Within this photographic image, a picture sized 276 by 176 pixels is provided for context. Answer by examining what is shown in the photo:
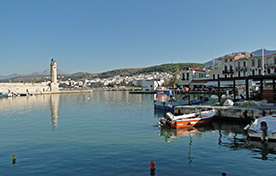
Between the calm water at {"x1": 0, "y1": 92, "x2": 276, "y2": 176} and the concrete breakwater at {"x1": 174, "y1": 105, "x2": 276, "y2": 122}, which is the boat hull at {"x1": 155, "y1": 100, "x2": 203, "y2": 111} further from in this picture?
the calm water at {"x1": 0, "y1": 92, "x2": 276, "y2": 176}

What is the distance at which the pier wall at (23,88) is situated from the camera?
111 metres

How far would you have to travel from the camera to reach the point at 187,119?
71.9ft

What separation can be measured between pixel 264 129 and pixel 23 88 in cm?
12096

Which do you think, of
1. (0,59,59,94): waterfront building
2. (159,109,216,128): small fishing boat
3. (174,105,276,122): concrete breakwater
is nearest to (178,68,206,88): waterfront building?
(174,105,276,122): concrete breakwater

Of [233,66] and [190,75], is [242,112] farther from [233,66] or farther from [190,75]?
[190,75]

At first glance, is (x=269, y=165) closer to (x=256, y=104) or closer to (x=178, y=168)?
(x=178, y=168)

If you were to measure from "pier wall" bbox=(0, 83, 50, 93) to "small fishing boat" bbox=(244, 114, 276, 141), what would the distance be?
117 metres

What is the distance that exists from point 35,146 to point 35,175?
592 centimetres

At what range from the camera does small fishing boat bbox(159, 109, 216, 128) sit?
21286 mm

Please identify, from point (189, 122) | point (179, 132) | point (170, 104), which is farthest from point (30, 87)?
point (179, 132)

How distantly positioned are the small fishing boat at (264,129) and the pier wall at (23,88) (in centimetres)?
11715

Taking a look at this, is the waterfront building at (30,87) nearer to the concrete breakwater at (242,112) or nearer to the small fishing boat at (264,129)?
the concrete breakwater at (242,112)

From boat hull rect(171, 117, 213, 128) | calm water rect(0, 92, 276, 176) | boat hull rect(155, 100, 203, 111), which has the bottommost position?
calm water rect(0, 92, 276, 176)

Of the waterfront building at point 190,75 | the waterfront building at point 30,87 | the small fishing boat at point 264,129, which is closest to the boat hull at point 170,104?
the small fishing boat at point 264,129
